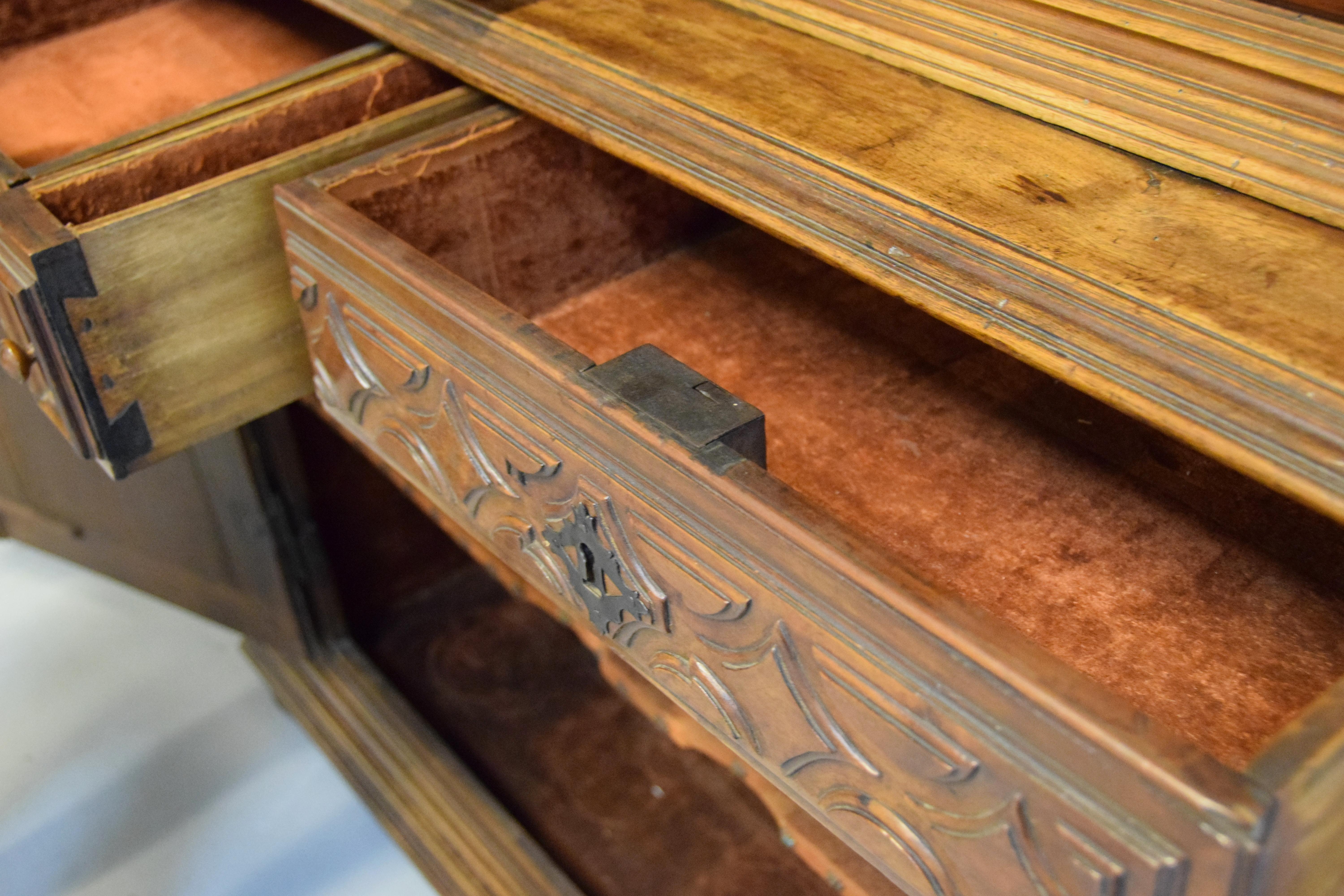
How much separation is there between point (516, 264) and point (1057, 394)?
460 mm

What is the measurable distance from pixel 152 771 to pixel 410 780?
348 mm

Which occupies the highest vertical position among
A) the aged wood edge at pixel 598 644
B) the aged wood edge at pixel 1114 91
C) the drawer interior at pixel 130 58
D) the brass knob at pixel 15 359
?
the aged wood edge at pixel 1114 91

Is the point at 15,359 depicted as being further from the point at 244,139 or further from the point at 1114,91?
the point at 1114,91

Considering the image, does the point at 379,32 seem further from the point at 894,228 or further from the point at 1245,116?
the point at 1245,116

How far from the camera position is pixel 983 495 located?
2.96 feet

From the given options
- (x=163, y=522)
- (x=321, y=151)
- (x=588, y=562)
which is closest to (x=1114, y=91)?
(x=588, y=562)

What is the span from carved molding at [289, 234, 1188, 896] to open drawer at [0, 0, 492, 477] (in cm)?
7

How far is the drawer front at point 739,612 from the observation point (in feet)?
1.81

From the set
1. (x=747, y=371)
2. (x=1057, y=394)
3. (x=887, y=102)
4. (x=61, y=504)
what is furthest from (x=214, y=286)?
(x=61, y=504)

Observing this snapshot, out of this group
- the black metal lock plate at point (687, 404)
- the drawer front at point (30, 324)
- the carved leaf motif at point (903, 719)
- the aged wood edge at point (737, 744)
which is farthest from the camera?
the drawer front at point (30, 324)

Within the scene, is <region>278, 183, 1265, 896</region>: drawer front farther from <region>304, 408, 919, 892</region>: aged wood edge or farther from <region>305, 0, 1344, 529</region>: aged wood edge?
<region>305, 0, 1344, 529</region>: aged wood edge

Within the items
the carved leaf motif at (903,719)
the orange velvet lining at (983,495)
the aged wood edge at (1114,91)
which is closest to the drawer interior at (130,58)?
the orange velvet lining at (983,495)

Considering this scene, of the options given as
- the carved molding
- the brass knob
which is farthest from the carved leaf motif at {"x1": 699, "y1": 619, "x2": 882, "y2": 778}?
the brass knob

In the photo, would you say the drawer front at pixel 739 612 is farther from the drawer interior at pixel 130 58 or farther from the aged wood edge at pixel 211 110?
the drawer interior at pixel 130 58
